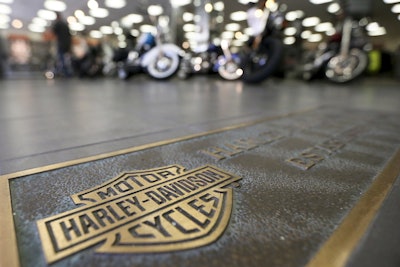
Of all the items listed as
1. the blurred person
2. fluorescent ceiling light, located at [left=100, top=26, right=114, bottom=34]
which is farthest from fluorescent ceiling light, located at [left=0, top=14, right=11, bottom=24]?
fluorescent ceiling light, located at [left=100, top=26, right=114, bottom=34]

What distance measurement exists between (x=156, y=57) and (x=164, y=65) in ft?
0.72

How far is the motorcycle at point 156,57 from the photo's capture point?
446 centimetres

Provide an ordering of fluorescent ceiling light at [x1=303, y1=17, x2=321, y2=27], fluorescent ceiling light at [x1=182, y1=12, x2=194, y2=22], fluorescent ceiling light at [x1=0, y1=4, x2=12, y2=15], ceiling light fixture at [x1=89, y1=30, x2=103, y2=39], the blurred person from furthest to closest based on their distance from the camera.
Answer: fluorescent ceiling light at [x1=182, y1=12, x2=194, y2=22], ceiling light fixture at [x1=89, y1=30, x2=103, y2=39], the blurred person, fluorescent ceiling light at [x1=303, y1=17, x2=321, y2=27], fluorescent ceiling light at [x1=0, y1=4, x2=12, y2=15]

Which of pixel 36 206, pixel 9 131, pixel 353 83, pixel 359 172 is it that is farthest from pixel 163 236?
pixel 353 83

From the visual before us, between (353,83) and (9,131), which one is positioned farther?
(353,83)

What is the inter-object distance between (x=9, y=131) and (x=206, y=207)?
127 centimetres

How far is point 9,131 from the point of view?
1.26 m

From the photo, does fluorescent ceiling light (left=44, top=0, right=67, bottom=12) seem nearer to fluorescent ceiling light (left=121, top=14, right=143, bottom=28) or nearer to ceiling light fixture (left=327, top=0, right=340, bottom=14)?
fluorescent ceiling light (left=121, top=14, right=143, bottom=28)

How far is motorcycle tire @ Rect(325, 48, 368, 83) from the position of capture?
427 cm

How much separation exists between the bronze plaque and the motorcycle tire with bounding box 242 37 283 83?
9.44 ft

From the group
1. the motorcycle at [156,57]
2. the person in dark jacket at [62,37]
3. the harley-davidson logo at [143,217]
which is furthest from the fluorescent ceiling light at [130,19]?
the harley-davidson logo at [143,217]

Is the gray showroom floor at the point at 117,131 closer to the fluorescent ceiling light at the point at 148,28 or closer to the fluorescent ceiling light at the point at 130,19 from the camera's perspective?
the fluorescent ceiling light at the point at 148,28

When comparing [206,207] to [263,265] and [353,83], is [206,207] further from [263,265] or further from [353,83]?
[353,83]

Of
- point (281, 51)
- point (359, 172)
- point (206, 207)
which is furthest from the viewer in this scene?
point (281, 51)
